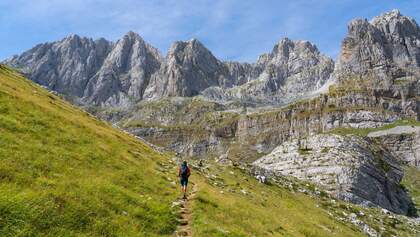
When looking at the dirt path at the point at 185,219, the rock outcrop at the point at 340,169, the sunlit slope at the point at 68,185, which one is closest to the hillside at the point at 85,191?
the sunlit slope at the point at 68,185

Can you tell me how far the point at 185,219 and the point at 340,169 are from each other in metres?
88.4

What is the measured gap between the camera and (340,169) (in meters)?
105

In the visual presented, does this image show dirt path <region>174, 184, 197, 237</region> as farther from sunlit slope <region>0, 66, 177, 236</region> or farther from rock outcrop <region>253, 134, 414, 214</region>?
rock outcrop <region>253, 134, 414, 214</region>

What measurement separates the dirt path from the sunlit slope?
573 millimetres

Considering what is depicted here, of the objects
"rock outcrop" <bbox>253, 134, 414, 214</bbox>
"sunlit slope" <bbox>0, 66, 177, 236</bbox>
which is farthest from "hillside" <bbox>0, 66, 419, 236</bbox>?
"rock outcrop" <bbox>253, 134, 414, 214</bbox>

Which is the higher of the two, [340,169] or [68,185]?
[340,169]

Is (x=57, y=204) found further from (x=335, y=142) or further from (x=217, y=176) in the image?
(x=335, y=142)

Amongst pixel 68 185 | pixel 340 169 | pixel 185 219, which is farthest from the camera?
pixel 340 169

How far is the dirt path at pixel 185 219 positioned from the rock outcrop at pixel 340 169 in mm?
67522

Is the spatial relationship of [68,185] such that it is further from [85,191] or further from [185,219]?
[185,219]

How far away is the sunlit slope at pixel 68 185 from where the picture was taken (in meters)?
18.0

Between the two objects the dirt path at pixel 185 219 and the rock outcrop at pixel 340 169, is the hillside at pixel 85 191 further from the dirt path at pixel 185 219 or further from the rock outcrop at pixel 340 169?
the rock outcrop at pixel 340 169

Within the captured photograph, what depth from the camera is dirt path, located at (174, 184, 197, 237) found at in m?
22.3

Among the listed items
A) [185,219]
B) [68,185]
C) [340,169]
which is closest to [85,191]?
[68,185]
